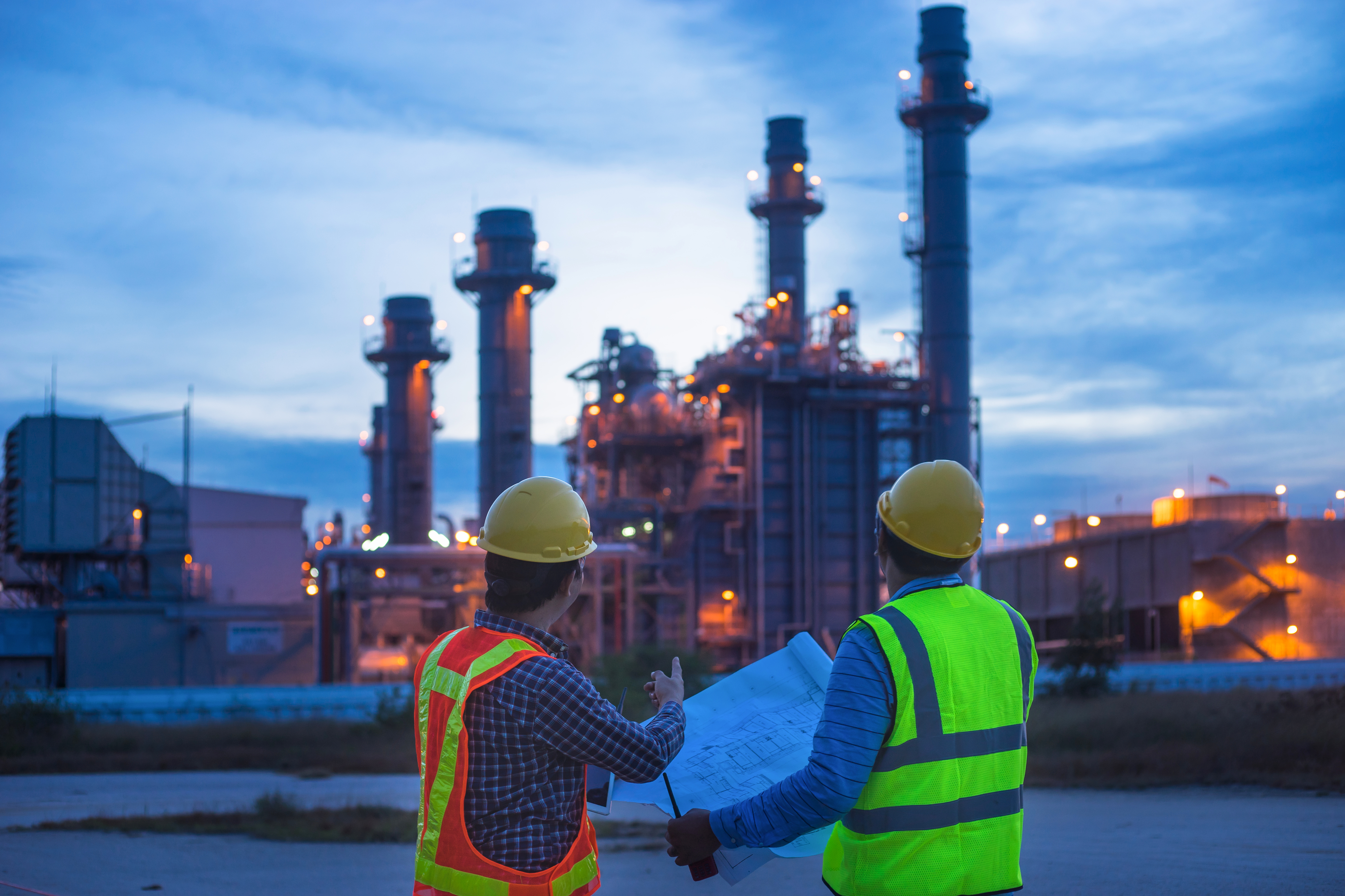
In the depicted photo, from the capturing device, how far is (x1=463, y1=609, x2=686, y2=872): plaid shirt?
323 cm

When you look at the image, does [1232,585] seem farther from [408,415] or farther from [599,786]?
[599,786]

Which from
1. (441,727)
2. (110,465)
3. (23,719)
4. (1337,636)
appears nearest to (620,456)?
(110,465)

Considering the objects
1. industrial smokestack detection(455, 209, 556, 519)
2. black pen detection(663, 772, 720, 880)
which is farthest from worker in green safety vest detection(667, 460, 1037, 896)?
industrial smokestack detection(455, 209, 556, 519)

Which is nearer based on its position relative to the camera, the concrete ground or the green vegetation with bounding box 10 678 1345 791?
the concrete ground

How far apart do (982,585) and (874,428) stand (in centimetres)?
1581

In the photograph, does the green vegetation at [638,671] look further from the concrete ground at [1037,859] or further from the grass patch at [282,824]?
the concrete ground at [1037,859]

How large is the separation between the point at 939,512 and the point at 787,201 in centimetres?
4615

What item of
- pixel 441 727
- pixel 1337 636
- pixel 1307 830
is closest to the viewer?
pixel 441 727

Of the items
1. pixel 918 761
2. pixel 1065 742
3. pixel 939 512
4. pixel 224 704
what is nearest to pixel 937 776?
pixel 918 761

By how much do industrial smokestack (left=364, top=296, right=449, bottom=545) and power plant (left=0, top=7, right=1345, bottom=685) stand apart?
513 cm

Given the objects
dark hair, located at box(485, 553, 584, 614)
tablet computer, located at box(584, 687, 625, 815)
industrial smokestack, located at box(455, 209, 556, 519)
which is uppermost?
industrial smokestack, located at box(455, 209, 556, 519)

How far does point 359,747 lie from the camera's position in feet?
71.1

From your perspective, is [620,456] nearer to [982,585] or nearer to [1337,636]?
[982,585]

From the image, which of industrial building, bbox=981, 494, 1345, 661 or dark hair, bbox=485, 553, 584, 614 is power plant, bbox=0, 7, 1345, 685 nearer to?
industrial building, bbox=981, 494, 1345, 661
